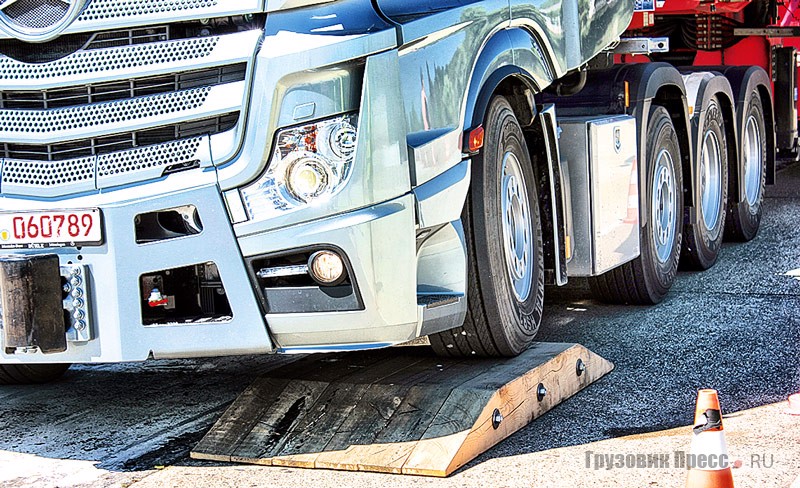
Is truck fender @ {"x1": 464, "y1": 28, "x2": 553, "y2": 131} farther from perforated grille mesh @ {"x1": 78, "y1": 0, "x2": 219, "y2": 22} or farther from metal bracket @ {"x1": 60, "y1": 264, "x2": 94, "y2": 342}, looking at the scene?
metal bracket @ {"x1": 60, "y1": 264, "x2": 94, "y2": 342}

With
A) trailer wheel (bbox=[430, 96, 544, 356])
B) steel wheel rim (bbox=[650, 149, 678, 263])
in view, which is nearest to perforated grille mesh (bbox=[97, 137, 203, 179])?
trailer wheel (bbox=[430, 96, 544, 356])

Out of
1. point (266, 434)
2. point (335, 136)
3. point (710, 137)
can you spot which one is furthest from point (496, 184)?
point (710, 137)

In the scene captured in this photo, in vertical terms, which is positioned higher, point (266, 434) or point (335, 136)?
point (335, 136)

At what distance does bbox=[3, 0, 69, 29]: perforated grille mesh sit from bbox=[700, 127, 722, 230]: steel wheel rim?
212 inches

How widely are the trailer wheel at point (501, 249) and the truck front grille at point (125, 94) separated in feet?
3.81

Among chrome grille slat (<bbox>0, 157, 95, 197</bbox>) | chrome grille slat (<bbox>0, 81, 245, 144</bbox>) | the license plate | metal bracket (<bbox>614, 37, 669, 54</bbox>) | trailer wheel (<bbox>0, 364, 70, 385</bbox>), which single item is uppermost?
metal bracket (<bbox>614, 37, 669, 54</bbox>)

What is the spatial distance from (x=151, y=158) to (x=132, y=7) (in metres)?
0.52

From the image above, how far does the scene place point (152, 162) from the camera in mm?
4621

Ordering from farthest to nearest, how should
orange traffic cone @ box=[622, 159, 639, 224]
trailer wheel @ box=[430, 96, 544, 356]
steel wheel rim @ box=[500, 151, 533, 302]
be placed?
orange traffic cone @ box=[622, 159, 639, 224]
steel wheel rim @ box=[500, 151, 533, 302]
trailer wheel @ box=[430, 96, 544, 356]

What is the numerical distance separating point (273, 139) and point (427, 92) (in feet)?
2.00

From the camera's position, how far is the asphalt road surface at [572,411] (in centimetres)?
463

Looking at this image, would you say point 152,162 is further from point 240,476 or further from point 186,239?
point 240,476

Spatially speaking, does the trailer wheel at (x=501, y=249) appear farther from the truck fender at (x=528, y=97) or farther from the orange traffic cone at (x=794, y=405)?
the orange traffic cone at (x=794, y=405)

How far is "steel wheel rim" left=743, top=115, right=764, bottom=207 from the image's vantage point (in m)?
9.91
